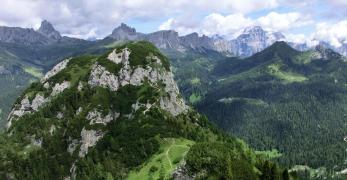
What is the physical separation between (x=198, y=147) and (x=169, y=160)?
118ft

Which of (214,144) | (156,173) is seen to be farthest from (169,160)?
(214,144)

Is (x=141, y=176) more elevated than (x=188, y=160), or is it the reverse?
(x=188, y=160)

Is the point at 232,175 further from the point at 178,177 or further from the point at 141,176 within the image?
the point at 141,176

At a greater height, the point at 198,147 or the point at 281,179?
the point at 198,147

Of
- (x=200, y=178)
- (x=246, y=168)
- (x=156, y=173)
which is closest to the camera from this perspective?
(x=200, y=178)

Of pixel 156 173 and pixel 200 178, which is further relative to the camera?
pixel 156 173

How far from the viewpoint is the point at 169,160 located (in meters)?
199

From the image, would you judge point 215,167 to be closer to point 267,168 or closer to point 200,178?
point 200,178

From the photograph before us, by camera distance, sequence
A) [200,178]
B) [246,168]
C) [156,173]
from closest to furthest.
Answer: [200,178]
[246,168]
[156,173]

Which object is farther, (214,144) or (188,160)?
(214,144)

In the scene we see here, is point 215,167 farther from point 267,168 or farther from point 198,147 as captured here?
point 267,168

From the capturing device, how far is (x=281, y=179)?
6619 inches

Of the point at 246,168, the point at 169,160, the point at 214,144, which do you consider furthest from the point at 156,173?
the point at 246,168

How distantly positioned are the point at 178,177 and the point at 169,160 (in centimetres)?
3678
